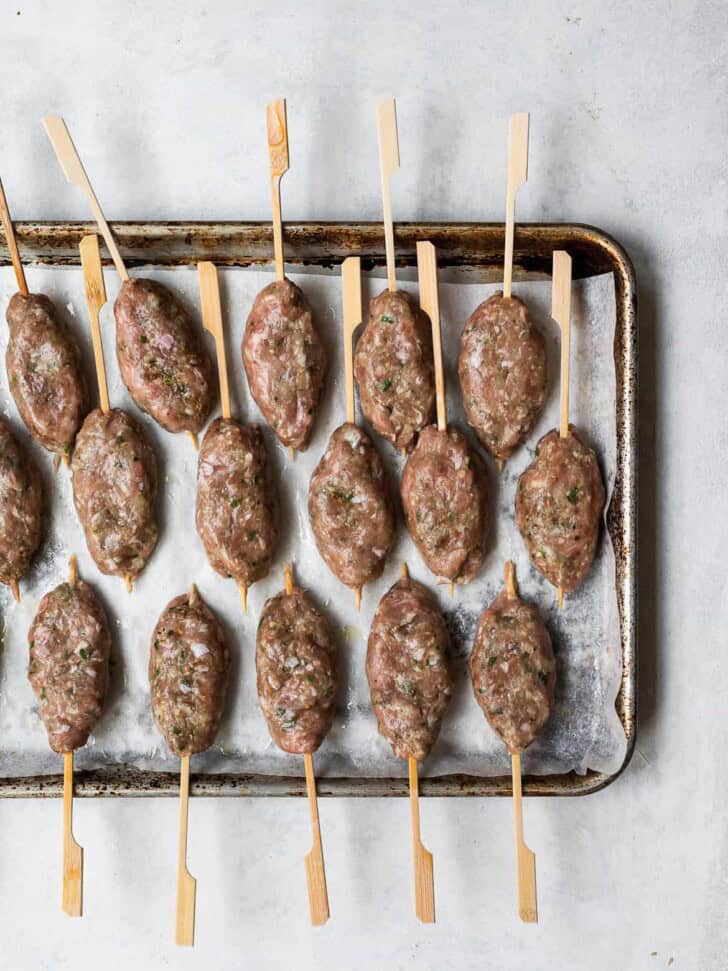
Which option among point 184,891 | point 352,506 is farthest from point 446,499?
point 184,891

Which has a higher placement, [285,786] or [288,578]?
[288,578]

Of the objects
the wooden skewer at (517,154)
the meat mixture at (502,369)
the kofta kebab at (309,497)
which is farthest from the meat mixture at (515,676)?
the wooden skewer at (517,154)

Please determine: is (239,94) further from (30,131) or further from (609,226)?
(609,226)

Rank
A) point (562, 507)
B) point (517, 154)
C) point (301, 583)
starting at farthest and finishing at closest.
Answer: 1. point (301, 583)
2. point (562, 507)
3. point (517, 154)

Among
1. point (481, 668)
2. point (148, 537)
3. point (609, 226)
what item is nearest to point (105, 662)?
point (148, 537)

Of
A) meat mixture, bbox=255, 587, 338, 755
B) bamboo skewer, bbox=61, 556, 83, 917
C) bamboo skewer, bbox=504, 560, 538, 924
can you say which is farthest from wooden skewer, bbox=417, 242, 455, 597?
bamboo skewer, bbox=61, 556, 83, 917

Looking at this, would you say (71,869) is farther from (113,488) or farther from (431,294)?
(431,294)
